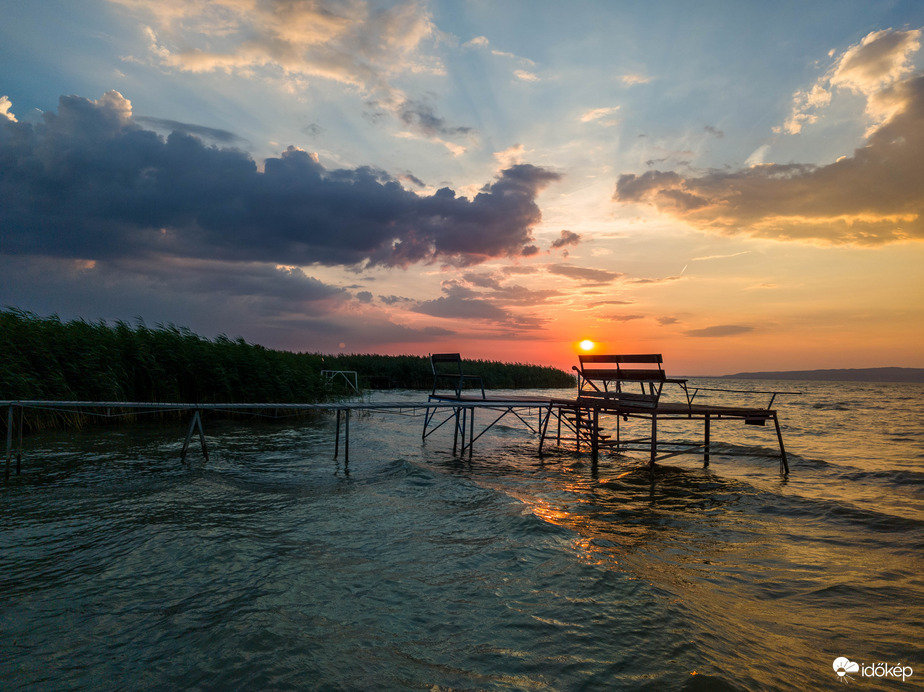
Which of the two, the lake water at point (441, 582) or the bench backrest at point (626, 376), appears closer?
the lake water at point (441, 582)

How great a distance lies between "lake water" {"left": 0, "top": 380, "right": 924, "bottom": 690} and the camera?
10.5ft

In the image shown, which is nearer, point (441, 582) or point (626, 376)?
point (441, 582)

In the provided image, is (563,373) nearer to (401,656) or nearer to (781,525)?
(781,525)

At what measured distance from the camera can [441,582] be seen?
4.47 metres

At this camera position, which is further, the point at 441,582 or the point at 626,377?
the point at 626,377

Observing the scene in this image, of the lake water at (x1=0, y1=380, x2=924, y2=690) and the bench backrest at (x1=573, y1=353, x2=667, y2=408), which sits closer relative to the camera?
the lake water at (x1=0, y1=380, x2=924, y2=690)

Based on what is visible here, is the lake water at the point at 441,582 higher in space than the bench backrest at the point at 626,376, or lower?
lower

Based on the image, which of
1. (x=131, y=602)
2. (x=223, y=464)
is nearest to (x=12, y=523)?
(x=131, y=602)

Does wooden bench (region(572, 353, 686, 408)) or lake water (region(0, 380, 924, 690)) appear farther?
wooden bench (region(572, 353, 686, 408))

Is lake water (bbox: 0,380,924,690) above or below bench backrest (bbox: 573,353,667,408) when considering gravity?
below

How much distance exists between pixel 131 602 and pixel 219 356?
14.5 metres

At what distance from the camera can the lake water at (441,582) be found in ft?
10.5

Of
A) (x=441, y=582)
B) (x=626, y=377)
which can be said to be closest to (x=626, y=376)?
(x=626, y=377)

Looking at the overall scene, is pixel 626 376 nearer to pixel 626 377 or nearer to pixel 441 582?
pixel 626 377
